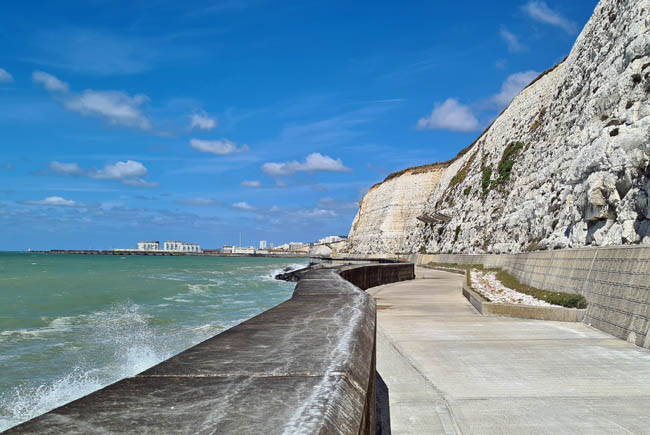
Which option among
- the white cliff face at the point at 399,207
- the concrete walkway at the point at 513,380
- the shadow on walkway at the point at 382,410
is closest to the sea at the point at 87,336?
the shadow on walkway at the point at 382,410

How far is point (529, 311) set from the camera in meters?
11.5

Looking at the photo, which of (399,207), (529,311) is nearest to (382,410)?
(529,311)

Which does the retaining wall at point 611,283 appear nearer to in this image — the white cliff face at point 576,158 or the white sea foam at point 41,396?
the white cliff face at point 576,158

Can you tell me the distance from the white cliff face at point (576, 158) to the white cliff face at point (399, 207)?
21713 millimetres

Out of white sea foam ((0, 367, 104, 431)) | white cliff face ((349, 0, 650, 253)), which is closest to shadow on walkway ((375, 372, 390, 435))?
white sea foam ((0, 367, 104, 431))

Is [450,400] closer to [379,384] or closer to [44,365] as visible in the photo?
[379,384]

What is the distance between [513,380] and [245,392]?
474 centimetres

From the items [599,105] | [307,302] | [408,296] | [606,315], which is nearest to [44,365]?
[307,302]

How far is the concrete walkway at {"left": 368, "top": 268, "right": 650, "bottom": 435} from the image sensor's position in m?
4.50

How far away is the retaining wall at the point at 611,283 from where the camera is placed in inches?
316

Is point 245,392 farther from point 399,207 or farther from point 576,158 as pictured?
point 399,207

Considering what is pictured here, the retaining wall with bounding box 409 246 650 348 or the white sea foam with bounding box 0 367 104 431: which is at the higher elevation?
the retaining wall with bounding box 409 246 650 348

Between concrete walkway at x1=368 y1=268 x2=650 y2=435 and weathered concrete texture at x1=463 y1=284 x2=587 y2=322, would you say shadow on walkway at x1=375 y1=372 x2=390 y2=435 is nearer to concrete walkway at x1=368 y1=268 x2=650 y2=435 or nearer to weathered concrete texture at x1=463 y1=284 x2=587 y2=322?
concrete walkway at x1=368 y1=268 x2=650 y2=435

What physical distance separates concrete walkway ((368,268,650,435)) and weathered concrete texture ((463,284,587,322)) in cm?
46
